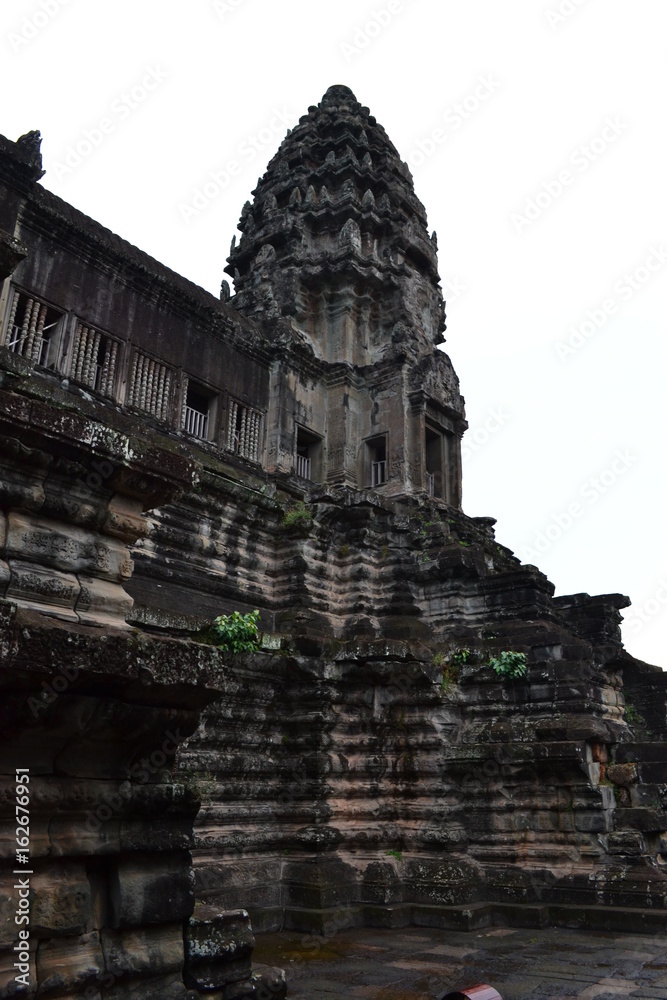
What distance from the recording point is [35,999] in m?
3.94

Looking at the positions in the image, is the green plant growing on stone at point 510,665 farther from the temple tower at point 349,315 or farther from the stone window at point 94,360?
the stone window at point 94,360

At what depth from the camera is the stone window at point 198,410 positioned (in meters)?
14.8

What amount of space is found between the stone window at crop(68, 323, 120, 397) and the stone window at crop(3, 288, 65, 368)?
0.33m

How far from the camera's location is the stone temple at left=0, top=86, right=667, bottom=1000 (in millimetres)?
4344

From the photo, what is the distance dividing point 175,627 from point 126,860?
237 inches

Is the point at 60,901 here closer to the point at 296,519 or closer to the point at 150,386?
the point at 296,519

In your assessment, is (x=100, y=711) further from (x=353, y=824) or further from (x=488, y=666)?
(x=488, y=666)

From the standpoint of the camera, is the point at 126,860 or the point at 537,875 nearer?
the point at 126,860

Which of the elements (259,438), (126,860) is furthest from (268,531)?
(126,860)

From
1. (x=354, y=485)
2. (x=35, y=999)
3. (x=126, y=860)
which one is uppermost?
(x=354, y=485)

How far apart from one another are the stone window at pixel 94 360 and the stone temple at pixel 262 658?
0.05m

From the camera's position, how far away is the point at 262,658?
38.1 ft

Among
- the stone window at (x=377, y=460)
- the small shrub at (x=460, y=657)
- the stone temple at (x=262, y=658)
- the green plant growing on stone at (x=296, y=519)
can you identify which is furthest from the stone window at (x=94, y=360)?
the small shrub at (x=460, y=657)

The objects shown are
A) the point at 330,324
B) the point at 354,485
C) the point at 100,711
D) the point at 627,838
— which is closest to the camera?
the point at 100,711
